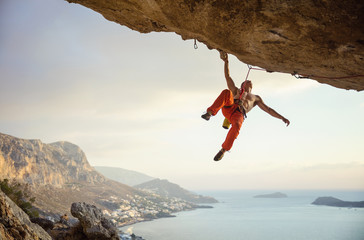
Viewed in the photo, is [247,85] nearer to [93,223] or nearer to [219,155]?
[219,155]

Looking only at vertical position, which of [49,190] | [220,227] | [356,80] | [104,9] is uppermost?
[104,9]

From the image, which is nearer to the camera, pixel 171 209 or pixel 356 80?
pixel 356 80

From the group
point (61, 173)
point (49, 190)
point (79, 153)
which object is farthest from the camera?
point (79, 153)

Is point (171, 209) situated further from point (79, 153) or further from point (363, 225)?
point (363, 225)

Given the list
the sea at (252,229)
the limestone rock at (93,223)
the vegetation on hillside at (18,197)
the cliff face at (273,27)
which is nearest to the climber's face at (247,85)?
the cliff face at (273,27)

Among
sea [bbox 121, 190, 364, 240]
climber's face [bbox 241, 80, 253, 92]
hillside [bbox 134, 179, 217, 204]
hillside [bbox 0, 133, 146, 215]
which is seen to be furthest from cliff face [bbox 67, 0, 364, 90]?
hillside [bbox 134, 179, 217, 204]

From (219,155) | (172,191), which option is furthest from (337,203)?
(219,155)

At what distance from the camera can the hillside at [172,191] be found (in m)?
128

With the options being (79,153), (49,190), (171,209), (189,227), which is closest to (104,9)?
(49,190)

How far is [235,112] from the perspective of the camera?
4.72m

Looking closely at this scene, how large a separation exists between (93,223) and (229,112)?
10119mm

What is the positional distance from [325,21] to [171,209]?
3645 inches

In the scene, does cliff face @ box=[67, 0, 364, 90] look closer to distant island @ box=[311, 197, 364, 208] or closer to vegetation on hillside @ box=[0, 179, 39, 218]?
vegetation on hillside @ box=[0, 179, 39, 218]

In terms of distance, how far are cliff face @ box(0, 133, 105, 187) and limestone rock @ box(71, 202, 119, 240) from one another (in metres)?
49.8
